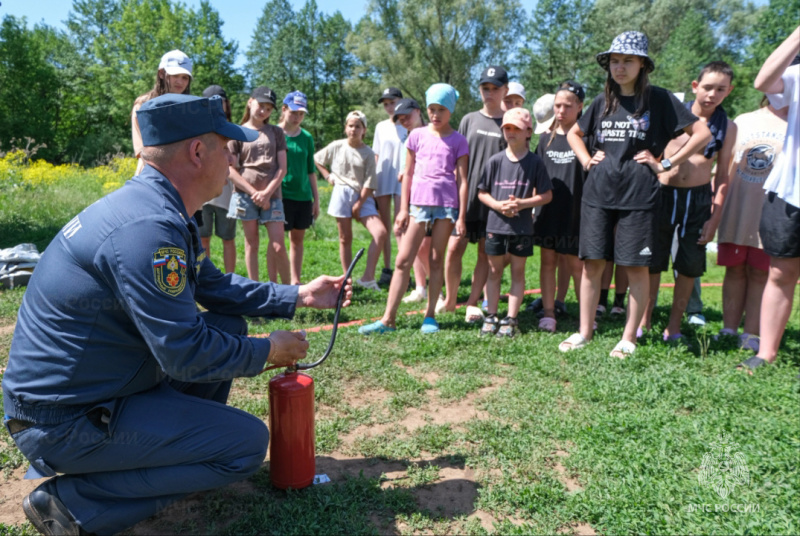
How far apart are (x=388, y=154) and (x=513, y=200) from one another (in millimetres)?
2840

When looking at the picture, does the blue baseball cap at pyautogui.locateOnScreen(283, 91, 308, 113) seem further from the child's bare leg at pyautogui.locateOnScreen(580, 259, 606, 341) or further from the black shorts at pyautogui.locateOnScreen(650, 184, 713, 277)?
the black shorts at pyautogui.locateOnScreen(650, 184, 713, 277)

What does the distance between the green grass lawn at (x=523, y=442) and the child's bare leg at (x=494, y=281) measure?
1.50ft

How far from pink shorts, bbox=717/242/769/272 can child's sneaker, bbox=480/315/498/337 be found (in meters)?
2.06

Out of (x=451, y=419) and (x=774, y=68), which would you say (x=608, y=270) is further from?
(x=451, y=419)

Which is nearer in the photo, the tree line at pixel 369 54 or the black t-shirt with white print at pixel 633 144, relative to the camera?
the black t-shirt with white print at pixel 633 144

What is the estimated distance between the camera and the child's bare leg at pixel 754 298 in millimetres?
4996

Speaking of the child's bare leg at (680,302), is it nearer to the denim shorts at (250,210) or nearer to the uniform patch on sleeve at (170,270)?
the denim shorts at (250,210)

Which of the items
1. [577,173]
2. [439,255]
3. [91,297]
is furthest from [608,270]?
[91,297]

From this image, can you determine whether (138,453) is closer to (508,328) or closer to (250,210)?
(508,328)

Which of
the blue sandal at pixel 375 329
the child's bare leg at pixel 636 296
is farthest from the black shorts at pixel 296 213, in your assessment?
the child's bare leg at pixel 636 296

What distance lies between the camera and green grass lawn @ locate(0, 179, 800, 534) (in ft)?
8.36

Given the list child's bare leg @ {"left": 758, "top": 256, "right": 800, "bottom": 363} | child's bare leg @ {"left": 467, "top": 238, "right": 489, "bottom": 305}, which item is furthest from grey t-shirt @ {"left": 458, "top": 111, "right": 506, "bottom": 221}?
child's bare leg @ {"left": 758, "top": 256, "right": 800, "bottom": 363}

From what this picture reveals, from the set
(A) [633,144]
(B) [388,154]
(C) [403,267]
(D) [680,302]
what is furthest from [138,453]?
(B) [388,154]

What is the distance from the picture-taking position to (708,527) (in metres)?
2.45
